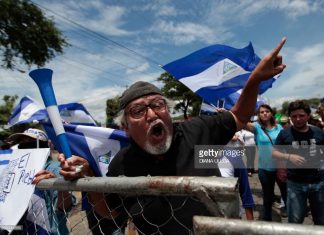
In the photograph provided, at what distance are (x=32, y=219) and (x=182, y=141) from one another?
1.41 meters

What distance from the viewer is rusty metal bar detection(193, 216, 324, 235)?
0.82 m

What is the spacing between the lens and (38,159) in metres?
2.53

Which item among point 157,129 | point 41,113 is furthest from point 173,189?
point 41,113

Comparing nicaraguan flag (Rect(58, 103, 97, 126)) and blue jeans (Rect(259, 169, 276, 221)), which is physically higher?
nicaraguan flag (Rect(58, 103, 97, 126))

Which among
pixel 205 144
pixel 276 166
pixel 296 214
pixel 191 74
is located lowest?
pixel 296 214

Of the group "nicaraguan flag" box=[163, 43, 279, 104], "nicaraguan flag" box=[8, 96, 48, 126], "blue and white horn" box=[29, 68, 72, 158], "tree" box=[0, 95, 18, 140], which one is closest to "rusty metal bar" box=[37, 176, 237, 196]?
"blue and white horn" box=[29, 68, 72, 158]

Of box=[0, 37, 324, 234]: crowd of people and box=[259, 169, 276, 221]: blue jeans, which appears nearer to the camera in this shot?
box=[0, 37, 324, 234]: crowd of people

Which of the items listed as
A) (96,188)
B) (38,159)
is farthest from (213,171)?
(38,159)

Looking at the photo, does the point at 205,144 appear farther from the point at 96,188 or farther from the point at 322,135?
the point at 322,135

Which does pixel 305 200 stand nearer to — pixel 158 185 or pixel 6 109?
pixel 158 185

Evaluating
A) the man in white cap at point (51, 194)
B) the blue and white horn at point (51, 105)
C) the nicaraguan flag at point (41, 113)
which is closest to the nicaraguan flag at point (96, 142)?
the man in white cap at point (51, 194)

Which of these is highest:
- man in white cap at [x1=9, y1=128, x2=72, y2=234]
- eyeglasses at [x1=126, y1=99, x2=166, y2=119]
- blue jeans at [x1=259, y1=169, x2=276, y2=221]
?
eyeglasses at [x1=126, y1=99, x2=166, y2=119]

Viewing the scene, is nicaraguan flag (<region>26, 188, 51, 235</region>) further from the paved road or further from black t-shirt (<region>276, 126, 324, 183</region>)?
the paved road

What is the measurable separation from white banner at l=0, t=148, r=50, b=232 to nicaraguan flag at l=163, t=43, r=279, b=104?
2.73m
